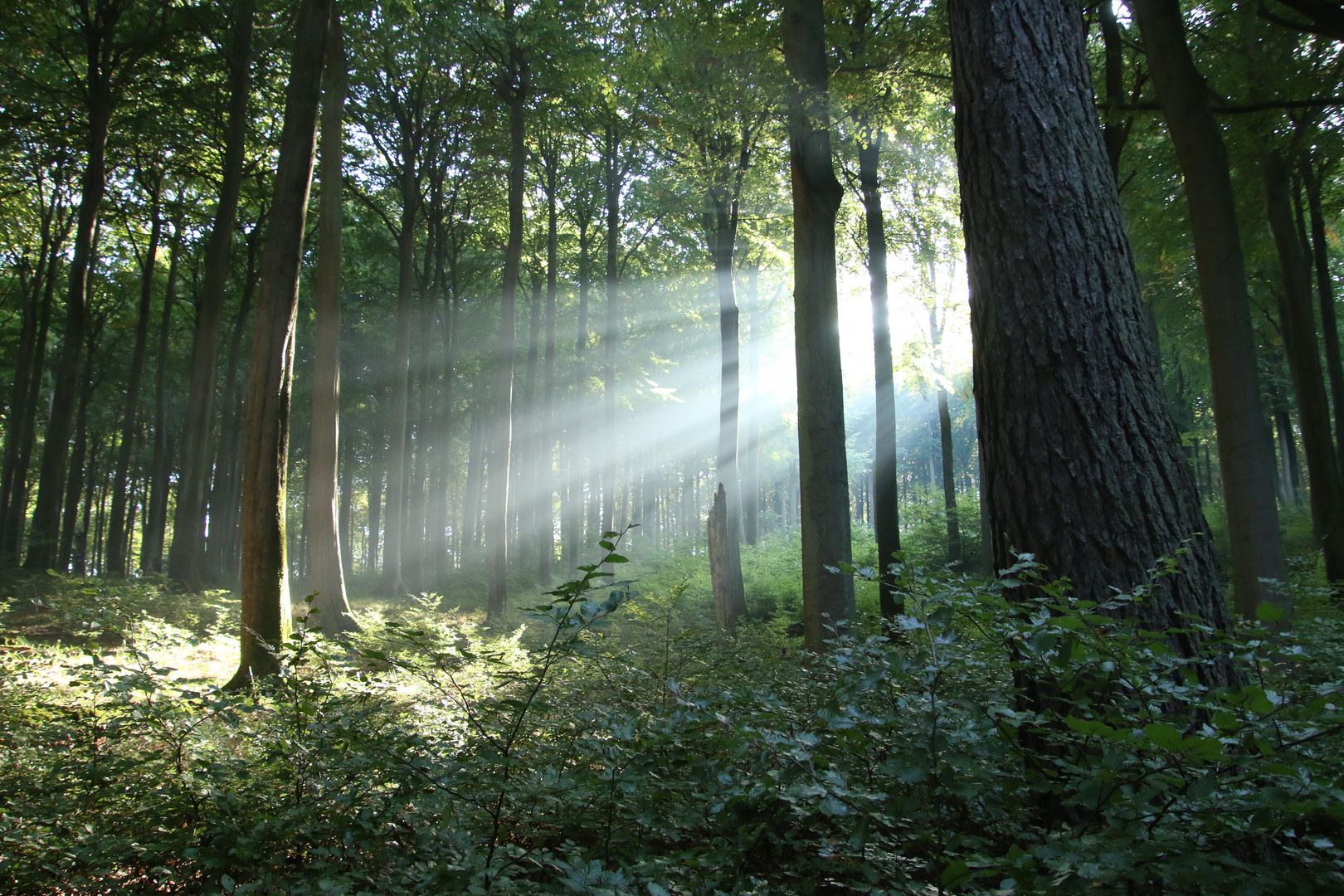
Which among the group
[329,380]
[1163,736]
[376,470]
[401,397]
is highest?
[401,397]

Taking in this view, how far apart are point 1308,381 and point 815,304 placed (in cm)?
795

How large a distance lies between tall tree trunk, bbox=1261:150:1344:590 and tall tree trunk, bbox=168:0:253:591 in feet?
57.0

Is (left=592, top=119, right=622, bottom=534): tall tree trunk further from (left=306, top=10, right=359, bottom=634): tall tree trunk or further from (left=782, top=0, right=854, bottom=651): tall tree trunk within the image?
(left=782, top=0, right=854, bottom=651): tall tree trunk

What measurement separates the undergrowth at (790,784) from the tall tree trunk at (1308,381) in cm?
830

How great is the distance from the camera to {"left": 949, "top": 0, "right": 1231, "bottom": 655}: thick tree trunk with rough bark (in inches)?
115

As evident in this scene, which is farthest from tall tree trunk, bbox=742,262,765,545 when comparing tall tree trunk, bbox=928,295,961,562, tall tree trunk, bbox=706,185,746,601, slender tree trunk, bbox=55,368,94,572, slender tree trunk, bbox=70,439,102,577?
slender tree trunk, bbox=70,439,102,577

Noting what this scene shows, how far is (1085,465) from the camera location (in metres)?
2.97

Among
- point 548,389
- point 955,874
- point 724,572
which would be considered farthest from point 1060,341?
point 548,389

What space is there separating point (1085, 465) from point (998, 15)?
7.41 ft

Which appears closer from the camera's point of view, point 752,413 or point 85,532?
point 85,532

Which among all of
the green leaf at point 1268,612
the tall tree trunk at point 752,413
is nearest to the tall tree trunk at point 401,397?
the tall tree trunk at point 752,413

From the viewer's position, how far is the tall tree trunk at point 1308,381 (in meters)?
9.83

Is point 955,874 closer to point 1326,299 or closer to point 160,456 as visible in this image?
point 1326,299

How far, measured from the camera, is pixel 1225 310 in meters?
6.26
